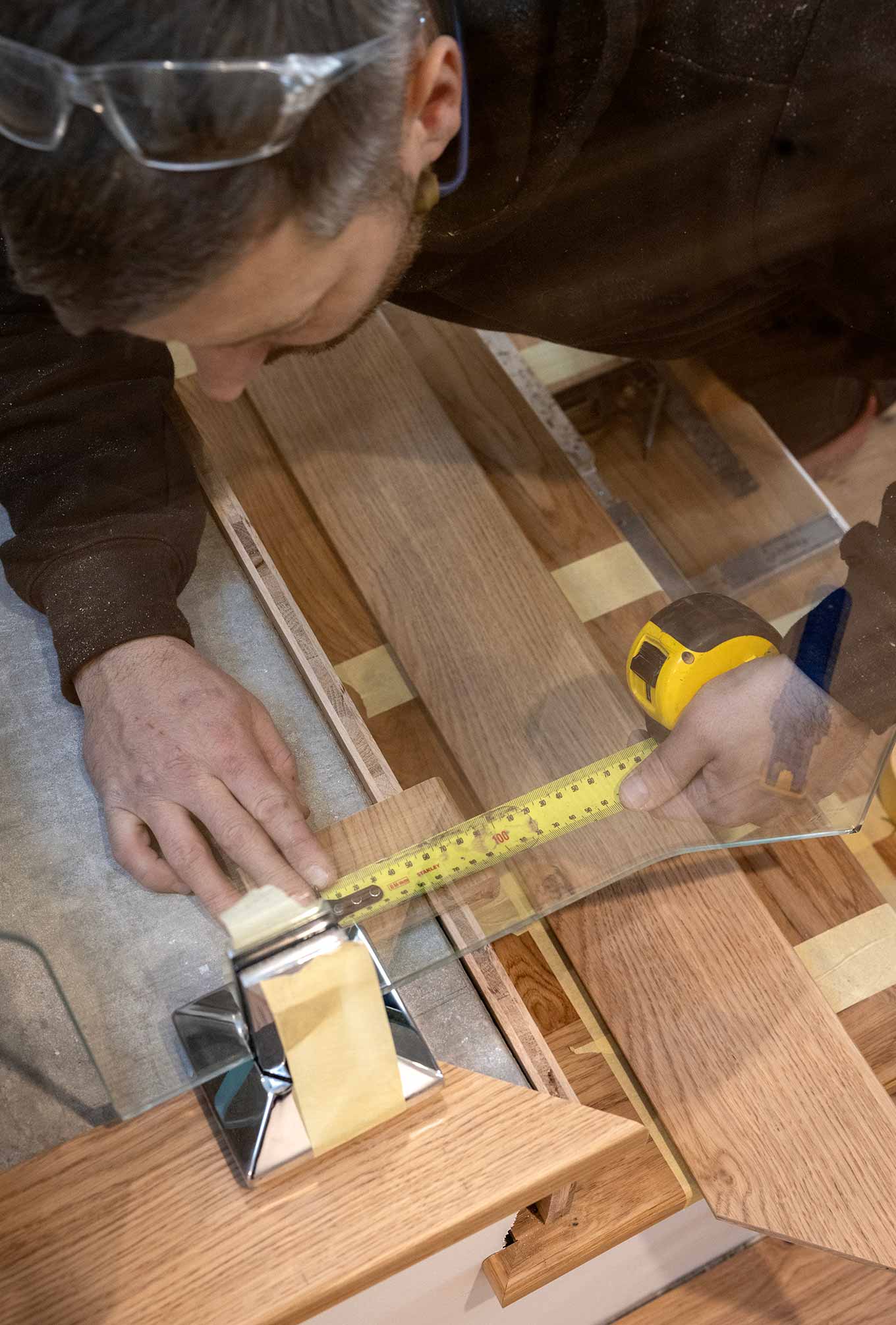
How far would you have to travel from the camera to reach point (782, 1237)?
Result: 2.89 ft

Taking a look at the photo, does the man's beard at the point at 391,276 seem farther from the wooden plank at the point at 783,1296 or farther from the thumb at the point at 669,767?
the wooden plank at the point at 783,1296

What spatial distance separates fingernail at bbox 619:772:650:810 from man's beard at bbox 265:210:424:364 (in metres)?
0.42

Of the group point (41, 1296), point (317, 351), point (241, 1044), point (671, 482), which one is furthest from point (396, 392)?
point (41, 1296)

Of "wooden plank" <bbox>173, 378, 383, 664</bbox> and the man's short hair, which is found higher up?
the man's short hair

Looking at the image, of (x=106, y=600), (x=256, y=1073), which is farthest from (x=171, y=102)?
(x=256, y=1073)

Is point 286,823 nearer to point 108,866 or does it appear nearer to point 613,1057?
point 108,866

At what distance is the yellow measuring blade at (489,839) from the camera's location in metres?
0.80

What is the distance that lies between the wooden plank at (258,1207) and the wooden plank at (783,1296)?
938 millimetres

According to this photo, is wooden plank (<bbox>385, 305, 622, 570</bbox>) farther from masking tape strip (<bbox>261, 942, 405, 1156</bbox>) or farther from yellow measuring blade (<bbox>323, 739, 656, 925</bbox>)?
masking tape strip (<bbox>261, 942, 405, 1156</bbox>)

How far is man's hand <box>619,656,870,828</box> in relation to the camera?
90 cm

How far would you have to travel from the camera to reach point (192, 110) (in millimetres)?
528

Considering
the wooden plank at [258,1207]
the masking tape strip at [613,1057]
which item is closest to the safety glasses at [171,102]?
the wooden plank at [258,1207]

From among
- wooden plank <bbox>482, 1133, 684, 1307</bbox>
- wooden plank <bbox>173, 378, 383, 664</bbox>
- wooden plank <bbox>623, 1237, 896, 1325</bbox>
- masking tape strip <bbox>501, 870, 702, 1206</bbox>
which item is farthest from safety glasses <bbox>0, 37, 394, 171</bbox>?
wooden plank <bbox>623, 1237, 896, 1325</bbox>

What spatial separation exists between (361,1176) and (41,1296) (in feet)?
0.67
